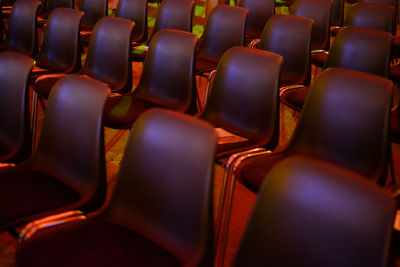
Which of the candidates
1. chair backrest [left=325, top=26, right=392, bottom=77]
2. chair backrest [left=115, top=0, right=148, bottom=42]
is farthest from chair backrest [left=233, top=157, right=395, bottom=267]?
chair backrest [left=115, top=0, right=148, bottom=42]

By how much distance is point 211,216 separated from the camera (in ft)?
4.95

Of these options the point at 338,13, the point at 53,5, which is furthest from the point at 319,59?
the point at 53,5

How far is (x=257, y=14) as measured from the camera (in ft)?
15.4

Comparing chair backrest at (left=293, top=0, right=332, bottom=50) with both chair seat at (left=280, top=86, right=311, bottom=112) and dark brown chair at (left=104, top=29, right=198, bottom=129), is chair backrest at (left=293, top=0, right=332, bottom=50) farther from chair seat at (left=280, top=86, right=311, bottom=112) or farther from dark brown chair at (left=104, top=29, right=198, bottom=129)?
dark brown chair at (left=104, top=29, right=198, bottom=129)

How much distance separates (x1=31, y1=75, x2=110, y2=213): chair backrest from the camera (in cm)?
189

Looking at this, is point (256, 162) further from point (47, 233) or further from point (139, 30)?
point (139, 30)

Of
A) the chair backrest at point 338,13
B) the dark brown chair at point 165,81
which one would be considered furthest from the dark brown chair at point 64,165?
the chair backrest at point 338,13

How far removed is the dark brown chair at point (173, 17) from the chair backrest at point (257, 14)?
0.82m

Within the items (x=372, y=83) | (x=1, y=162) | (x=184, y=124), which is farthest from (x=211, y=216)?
(x=1, y=162)

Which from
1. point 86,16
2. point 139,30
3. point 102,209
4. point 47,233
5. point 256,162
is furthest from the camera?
point 86,16

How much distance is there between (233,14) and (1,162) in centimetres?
232

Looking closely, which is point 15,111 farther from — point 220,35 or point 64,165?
point 220,35

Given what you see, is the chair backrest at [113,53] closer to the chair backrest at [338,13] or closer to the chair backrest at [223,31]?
the chair backrest at [223,31]

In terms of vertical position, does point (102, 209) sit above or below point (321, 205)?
below
